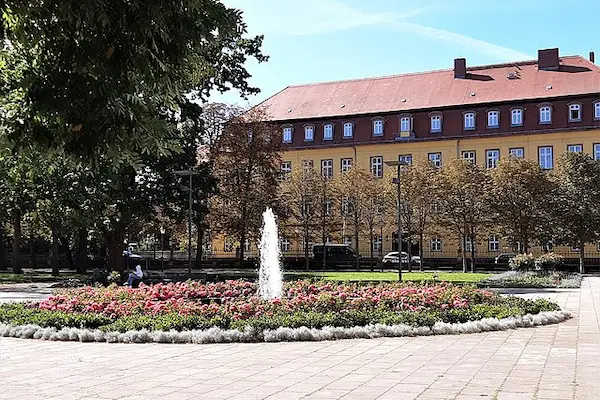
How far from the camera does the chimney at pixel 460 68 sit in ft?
196

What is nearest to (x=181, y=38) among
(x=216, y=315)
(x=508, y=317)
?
(x=216, y=315)

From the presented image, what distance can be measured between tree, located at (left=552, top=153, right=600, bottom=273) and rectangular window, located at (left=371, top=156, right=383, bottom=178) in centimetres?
1637

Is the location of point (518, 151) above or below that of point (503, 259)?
above

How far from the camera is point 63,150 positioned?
4262 mm

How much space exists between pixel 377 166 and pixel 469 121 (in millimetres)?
7967

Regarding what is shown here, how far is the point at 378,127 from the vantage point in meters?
59.0

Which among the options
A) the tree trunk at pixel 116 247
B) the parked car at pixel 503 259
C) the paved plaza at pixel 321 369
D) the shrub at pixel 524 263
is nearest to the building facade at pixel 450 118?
the parked car at pixel 503 259

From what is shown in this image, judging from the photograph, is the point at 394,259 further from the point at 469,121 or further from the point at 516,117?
the point at 516,117

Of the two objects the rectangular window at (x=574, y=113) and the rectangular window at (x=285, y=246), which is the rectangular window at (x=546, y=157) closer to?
the rectangular window at (x=574, y=113)

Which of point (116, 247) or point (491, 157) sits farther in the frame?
point (491, 157)

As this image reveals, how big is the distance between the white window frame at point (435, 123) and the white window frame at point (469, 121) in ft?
6.34

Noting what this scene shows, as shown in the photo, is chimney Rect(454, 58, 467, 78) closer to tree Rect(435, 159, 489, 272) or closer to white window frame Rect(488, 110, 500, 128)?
white window frame Rect(488, 110, 500, 128)

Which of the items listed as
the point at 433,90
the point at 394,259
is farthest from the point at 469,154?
the point at 394,259

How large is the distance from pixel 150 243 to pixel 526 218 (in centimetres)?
3544
